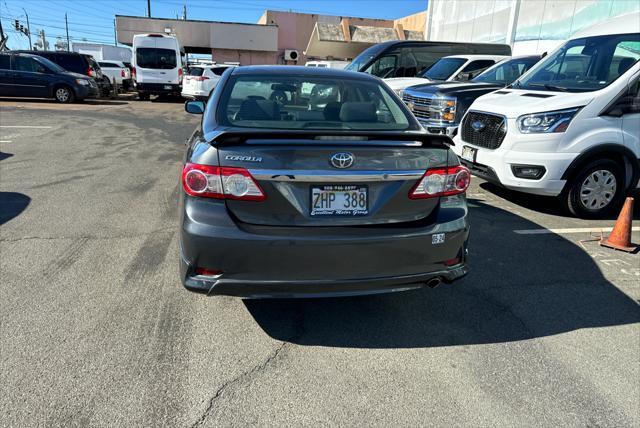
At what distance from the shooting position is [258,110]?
10.7 ft

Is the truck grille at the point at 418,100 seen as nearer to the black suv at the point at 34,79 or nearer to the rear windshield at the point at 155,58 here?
the black suv at the point at 34,79

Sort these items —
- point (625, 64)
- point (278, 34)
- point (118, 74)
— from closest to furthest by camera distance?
Answer: point (625, 64) → point (118, 74) → point (278, 34)

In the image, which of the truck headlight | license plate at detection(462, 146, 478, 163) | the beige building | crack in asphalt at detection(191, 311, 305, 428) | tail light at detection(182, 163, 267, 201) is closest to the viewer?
crack in asphalt at detection(191, 311, 305, 428)

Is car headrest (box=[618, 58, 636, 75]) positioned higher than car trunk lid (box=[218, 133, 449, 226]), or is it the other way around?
car headrest (box=[618, 58, 636, 75])

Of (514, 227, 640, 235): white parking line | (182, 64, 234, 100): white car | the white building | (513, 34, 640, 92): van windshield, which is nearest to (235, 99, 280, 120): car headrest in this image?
(514, 227, 640, 235): white parking line

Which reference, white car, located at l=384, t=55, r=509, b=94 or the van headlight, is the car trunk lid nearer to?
the van headlight

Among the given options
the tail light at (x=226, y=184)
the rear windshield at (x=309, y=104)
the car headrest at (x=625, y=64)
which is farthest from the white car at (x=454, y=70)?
the tail light at (x=226, y=184)

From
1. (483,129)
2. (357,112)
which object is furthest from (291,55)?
(357,112)

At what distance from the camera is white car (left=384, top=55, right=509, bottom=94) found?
10.7m

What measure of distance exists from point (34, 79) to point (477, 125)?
17.2m

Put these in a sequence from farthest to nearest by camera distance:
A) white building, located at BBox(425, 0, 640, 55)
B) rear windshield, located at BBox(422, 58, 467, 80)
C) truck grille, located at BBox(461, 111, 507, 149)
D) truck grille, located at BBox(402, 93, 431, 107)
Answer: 1. white building, located at BBox(425, 0, 640, 55)
2. rear windshield, located at BBox(422, 58, 467, 80)
3. truck grille, located at BBox(402, 93, 431, 107)
4. truck grille, located at BBox(461, 111, 507, 149)

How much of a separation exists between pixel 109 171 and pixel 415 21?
3082 cm

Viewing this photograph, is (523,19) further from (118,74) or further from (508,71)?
(118,74)

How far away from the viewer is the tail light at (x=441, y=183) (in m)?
2.78
